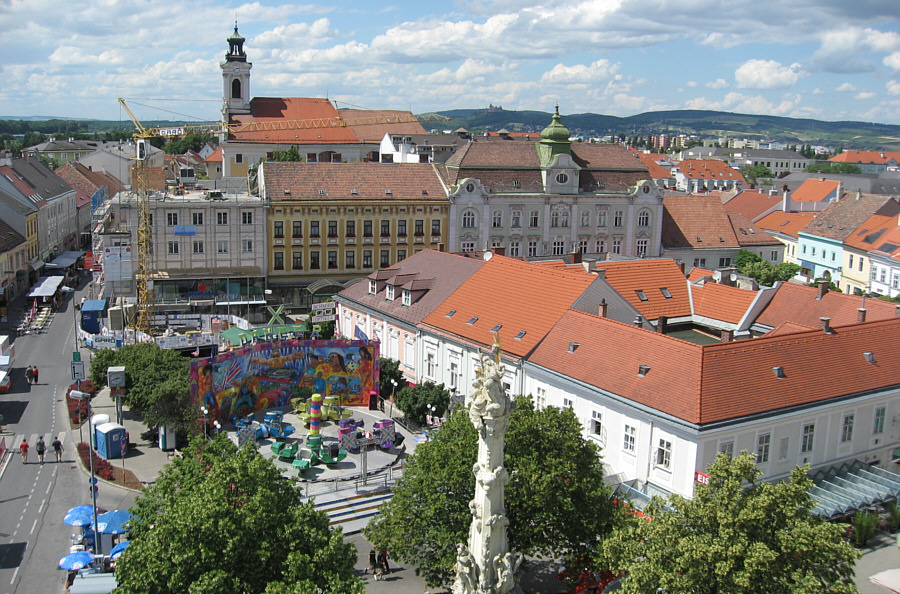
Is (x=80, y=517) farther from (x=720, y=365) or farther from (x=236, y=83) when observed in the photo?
(x=236, y=83)

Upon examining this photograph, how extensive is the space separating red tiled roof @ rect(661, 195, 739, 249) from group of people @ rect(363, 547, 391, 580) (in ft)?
195

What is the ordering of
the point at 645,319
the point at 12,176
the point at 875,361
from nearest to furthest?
the point at 875,361
the point at 645,319
the point at 12,176

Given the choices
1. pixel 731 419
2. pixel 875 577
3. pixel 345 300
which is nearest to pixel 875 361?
pixel 731 419

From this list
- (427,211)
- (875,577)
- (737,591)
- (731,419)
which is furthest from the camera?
(427,211)

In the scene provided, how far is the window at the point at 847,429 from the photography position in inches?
1534

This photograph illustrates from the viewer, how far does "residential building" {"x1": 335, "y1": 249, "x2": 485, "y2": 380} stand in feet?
174

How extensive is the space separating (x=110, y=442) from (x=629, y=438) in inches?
988

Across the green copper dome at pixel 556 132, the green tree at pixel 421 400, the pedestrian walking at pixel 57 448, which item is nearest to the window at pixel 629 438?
the green tree at pixel 421 400

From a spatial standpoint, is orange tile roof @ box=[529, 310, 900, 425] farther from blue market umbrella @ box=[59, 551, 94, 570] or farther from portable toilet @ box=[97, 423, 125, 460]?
blue market umbrella @ box=[59, 551, 94, 570]

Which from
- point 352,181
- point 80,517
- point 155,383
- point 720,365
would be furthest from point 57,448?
point 352,181

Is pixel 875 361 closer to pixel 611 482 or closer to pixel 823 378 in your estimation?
pixel 823 378

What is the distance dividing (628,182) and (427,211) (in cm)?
2085

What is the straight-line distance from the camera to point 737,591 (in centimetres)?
2248

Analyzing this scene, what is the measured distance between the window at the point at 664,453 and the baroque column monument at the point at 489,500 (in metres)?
16.2
